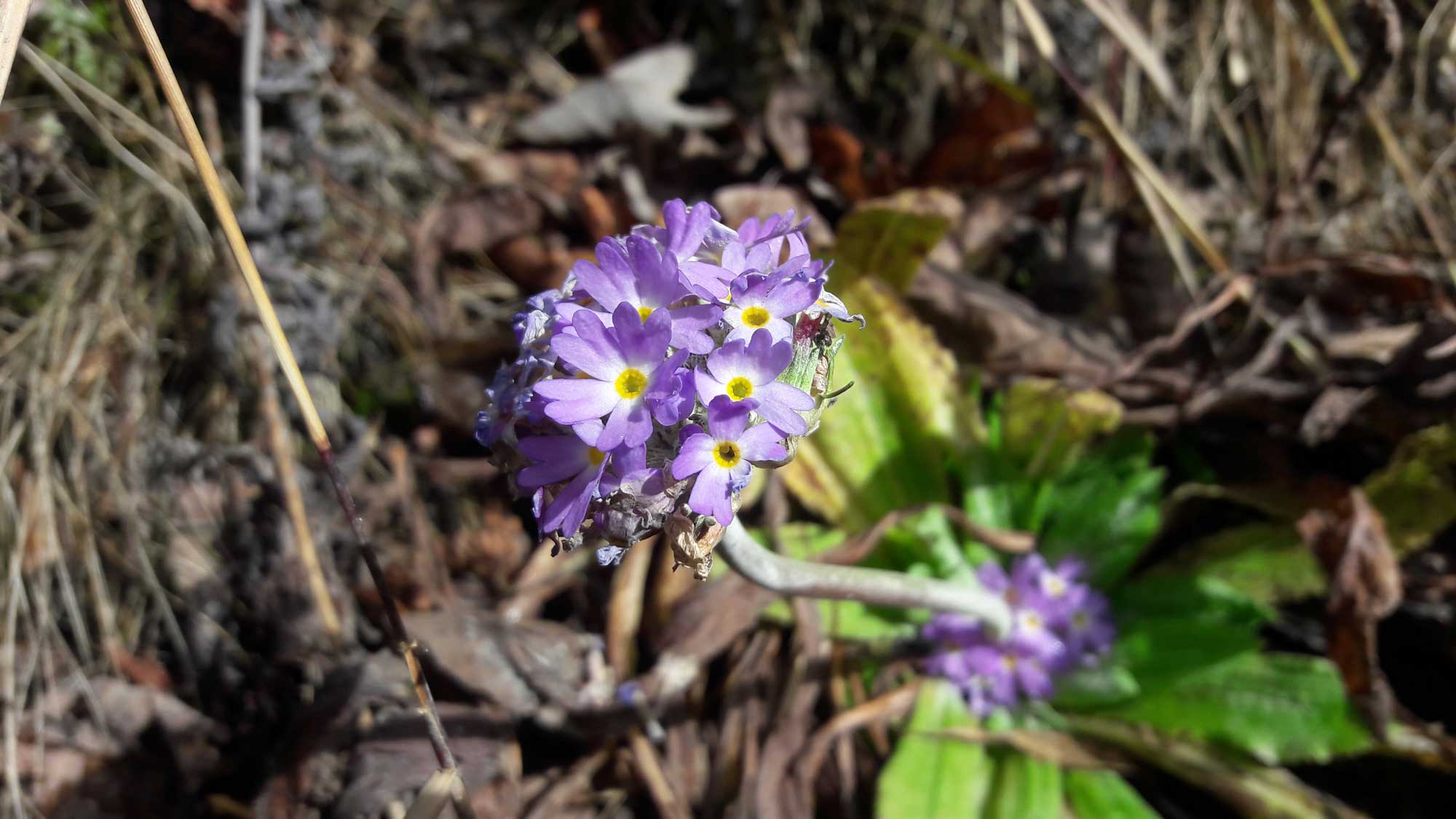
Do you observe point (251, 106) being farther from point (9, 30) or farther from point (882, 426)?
point (882, 426)

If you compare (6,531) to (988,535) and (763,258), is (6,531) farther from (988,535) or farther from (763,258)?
(988,535)

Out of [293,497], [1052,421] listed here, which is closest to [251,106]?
[293,497]

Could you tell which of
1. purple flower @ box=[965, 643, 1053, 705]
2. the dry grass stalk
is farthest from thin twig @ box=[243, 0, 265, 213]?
purple flower @ box=[965, 643, 1053, 705]

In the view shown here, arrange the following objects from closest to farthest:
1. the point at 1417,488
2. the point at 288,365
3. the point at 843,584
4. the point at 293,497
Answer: the point at 288,365, the point at 843,584, the point at 1417,488, the point at 293,497

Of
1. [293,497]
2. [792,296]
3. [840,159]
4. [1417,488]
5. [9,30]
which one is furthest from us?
[840,159]

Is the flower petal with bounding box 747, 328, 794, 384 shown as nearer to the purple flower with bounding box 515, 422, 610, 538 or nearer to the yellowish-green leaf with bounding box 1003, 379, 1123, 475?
the purple flower with bounding box 515, 422, 610, 538

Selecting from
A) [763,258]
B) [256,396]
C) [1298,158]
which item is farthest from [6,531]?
[1298,158]
